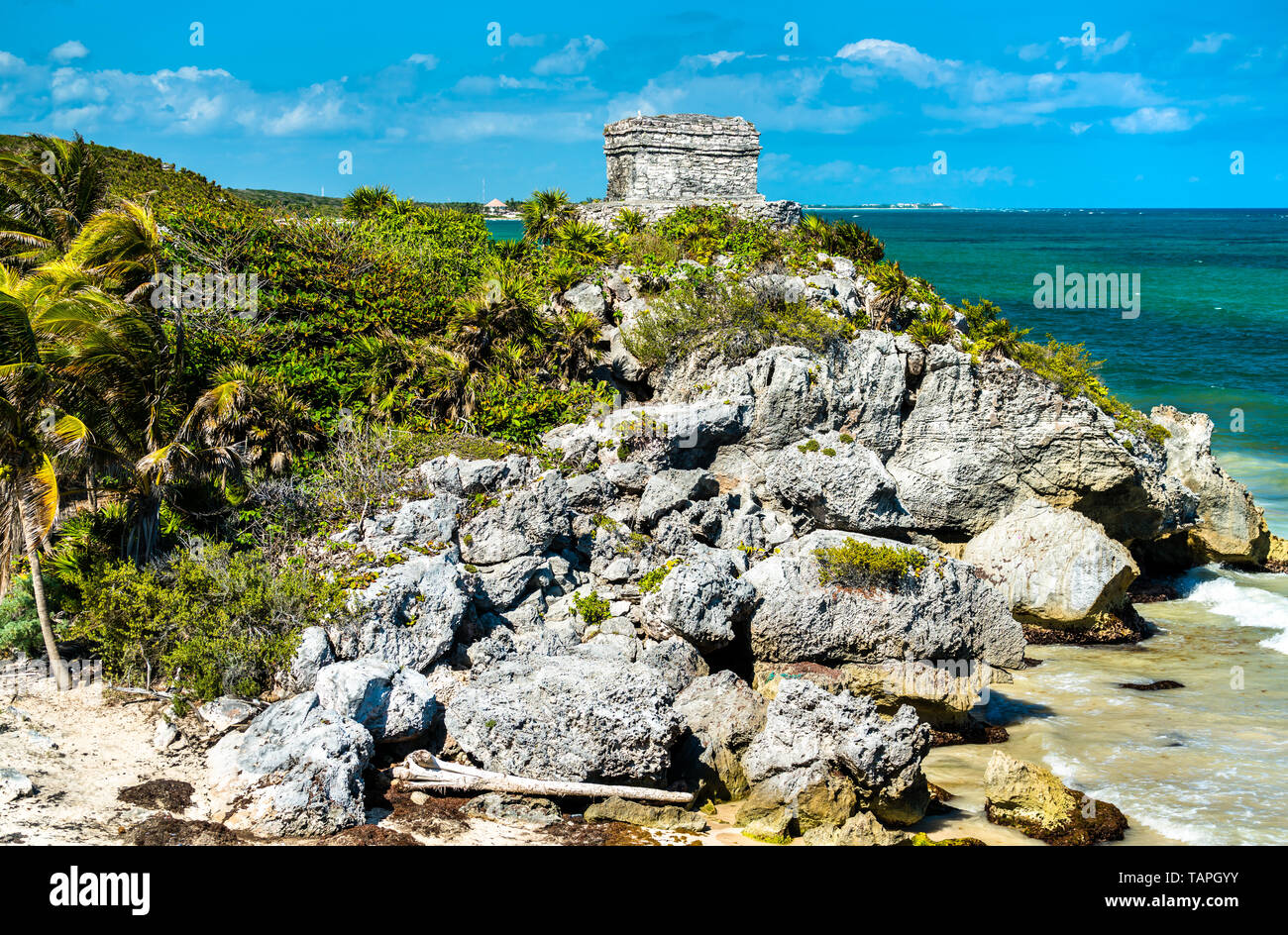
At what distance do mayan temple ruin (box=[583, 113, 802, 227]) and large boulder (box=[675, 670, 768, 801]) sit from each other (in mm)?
14570

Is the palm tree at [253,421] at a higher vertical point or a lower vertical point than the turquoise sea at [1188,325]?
lower

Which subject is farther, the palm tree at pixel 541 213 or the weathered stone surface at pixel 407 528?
the palm tree at pixel 541 213

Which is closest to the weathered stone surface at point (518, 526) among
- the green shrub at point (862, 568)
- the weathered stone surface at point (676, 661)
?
the weathered stone surface at point (676, 661)

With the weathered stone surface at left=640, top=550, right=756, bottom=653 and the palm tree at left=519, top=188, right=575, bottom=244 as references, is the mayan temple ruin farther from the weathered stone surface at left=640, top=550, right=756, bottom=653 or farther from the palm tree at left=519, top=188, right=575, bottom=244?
the weathered stone surface at left=640, top=550, right=756, bottom=653

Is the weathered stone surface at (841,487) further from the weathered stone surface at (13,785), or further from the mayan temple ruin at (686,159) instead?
the weathered stone surface at (13,785)

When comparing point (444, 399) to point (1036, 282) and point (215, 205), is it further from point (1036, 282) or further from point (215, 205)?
point (1036, 282)

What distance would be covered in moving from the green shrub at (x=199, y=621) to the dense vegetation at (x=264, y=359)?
0.03 metres

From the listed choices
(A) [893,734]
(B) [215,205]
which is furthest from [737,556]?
(B) [215,205]

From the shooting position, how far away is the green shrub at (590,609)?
12.5 metres

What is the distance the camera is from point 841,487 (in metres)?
14.7

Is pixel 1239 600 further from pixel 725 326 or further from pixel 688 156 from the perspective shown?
pixel 688 156

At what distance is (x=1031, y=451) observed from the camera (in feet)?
56.3
